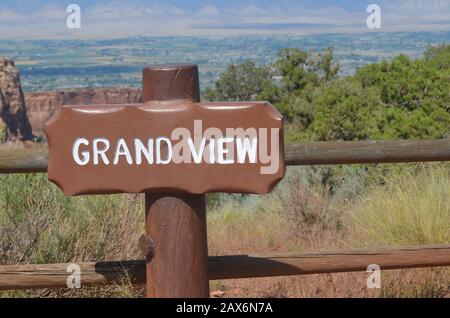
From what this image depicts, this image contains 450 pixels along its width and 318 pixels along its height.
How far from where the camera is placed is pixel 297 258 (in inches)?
129

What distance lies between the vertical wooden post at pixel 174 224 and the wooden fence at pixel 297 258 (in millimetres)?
739

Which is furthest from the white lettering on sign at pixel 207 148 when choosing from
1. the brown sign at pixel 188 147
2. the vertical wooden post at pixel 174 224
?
the vertical wooden post at pixel 174 224

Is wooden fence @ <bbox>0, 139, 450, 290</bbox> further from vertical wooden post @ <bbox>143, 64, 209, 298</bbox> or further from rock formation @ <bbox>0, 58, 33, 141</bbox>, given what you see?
rock formation @ <bbox>0, 58, 33, 141</bbox>

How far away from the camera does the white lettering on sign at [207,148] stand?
7.52 ft

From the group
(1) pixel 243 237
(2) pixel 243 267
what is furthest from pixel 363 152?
(1) pixel 243 237

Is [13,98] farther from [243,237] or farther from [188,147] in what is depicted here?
[188,147]

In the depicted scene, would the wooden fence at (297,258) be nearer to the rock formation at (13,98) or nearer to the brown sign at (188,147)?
the brown sign at (188,147)

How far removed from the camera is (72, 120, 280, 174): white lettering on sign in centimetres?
229

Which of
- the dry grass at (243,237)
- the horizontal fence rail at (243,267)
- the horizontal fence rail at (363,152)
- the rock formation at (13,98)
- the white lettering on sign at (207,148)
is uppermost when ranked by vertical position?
the white lettering on sign at (207,148)

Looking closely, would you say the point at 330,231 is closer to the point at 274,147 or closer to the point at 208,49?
the point at 274,147

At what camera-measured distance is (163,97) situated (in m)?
2.35

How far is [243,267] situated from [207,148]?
→ 1.00 metres

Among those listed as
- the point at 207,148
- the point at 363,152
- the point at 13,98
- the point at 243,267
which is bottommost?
the point at 13,98

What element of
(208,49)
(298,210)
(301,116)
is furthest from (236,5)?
(298,210)
